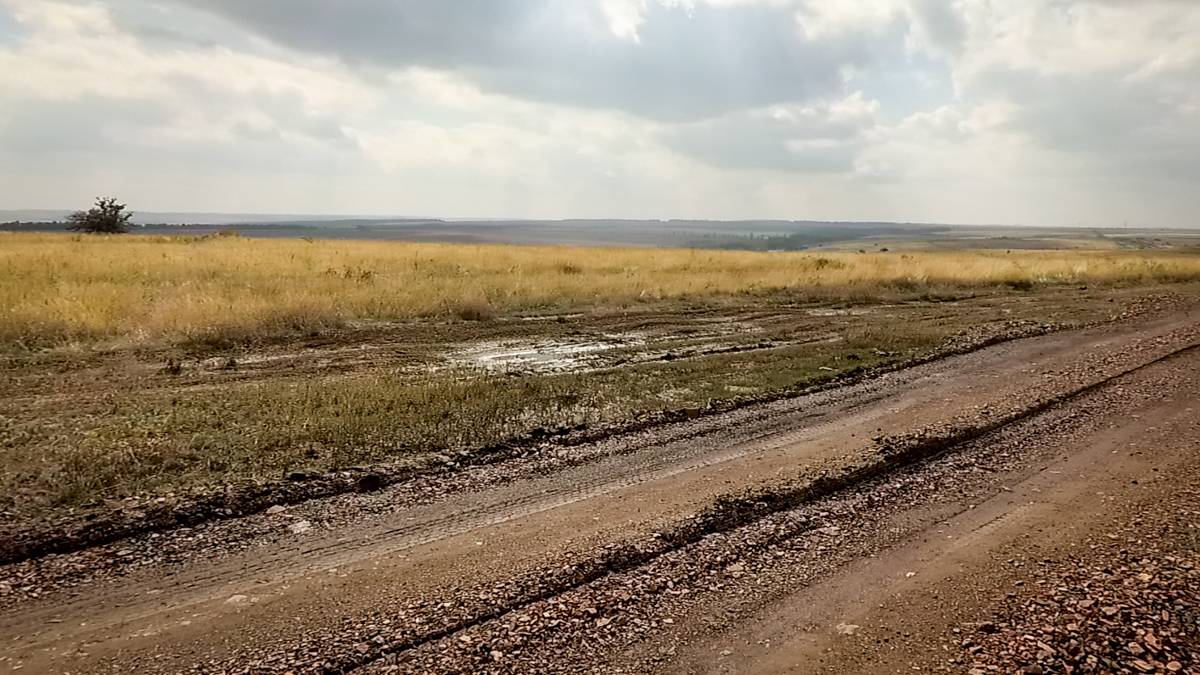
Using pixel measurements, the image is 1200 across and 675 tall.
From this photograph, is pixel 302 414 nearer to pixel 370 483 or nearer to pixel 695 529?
pixel 370 483

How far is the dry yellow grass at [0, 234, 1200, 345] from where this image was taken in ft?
39.7

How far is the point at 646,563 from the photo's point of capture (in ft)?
14.2

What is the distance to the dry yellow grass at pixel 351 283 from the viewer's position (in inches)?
477

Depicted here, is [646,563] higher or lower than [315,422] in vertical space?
lower

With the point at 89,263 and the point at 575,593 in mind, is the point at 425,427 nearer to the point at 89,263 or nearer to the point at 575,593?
the point at 575,593

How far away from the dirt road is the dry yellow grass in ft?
27.6

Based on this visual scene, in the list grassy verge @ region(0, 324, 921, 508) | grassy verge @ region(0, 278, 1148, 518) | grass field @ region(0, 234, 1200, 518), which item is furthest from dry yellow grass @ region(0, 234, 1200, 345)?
grassy verge @ region(0, 324, 921, 508)

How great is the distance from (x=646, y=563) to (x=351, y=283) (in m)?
16.4

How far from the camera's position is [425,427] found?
6.91 m

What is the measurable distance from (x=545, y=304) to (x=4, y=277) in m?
13.2

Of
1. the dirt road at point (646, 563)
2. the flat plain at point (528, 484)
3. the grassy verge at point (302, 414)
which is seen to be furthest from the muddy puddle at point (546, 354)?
the dirt road at point (646, 563)

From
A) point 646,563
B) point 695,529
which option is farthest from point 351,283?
point 646,563

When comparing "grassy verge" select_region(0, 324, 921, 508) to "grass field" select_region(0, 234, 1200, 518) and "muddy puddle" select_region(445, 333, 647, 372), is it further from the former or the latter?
"muddy puddle" select_region(445, 333, 647, 372)

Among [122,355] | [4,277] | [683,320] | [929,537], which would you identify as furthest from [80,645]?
[4,277]
